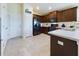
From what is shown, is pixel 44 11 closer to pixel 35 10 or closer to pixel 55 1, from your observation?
pixel 35 10

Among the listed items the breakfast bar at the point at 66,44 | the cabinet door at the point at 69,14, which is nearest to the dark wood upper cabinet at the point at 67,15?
the cabinet door at the point at 69,14

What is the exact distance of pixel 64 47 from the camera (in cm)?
115

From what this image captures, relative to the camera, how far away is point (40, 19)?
1555mm

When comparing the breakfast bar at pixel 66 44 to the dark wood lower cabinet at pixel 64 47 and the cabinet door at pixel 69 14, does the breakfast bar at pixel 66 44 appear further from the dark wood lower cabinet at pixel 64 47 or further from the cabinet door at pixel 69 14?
the cabinet door at pixel 69 14

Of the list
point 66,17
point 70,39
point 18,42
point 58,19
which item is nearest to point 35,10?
point 58,19

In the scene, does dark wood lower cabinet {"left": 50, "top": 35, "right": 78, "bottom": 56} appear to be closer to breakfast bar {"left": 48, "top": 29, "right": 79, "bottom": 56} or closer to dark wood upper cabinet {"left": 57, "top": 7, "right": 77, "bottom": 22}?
breakfast bar {"left": 48, "top": 29, "right": 79, "bottom": 56}

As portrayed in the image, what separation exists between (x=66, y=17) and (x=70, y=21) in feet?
0.29

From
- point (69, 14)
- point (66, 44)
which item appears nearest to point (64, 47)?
point (66, 44)

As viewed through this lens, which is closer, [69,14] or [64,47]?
[64,47]

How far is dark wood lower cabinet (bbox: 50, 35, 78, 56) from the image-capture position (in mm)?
1027

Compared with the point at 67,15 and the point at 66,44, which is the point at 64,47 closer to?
the point at 66,44

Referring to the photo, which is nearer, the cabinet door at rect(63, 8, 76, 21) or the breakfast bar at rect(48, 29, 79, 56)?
the breakfast bar at rect(48, 29, 79, 56)

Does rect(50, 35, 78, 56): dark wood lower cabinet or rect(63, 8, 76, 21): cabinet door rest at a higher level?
rect(63, 8, 76, 21): cabinet door

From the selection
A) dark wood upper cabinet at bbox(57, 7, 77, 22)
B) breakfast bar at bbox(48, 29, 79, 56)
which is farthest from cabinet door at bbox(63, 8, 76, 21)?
breakfast bar at bbox(48, 29, 79, 56)
